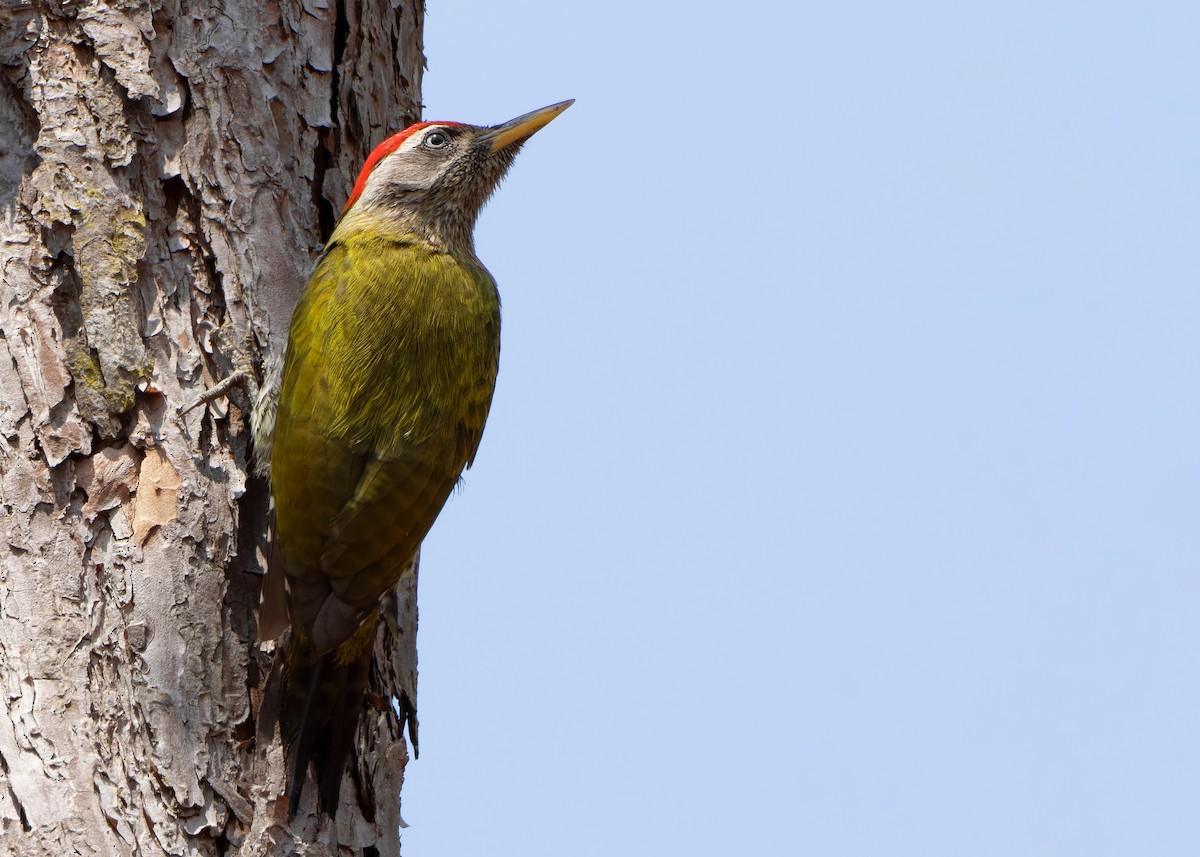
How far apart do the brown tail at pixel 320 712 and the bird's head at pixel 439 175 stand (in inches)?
58.0

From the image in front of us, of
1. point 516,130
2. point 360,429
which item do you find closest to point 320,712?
point 360,429

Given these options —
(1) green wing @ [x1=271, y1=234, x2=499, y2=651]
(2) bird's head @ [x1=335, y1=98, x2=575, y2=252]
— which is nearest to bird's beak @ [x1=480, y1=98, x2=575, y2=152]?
(2) bird's head @ [x1=335, y1=98, x2=575, y2=252]

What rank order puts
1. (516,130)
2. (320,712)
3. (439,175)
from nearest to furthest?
(320,712)
(439,175)
(516,130)

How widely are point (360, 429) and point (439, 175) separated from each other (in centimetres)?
137

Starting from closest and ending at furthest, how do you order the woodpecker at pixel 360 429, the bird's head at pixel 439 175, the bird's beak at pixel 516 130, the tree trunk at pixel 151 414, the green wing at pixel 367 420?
the tree trunk at pixel 151 414 → the woodpecker at pixel 360 429 → the green wing at pixel 367 420 → the bird's head at pixel 439 175 → the bird's beak at pixel 516 130

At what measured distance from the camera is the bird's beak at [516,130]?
17.4 ft

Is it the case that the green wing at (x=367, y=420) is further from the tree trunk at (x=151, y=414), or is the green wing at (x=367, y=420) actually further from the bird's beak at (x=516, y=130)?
the bird's beak at (x=516, y=130)

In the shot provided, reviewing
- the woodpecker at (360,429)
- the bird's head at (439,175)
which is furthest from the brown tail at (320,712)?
the bird's head at (439,175)

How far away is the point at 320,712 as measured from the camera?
3580 mm

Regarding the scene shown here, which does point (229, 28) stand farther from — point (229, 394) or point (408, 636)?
point (408, 636)

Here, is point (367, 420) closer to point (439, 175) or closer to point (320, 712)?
point (320, 712)

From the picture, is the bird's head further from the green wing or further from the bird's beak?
the green wing

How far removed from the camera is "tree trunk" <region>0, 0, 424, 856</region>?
3338 millimetres

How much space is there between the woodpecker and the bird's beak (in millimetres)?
585
